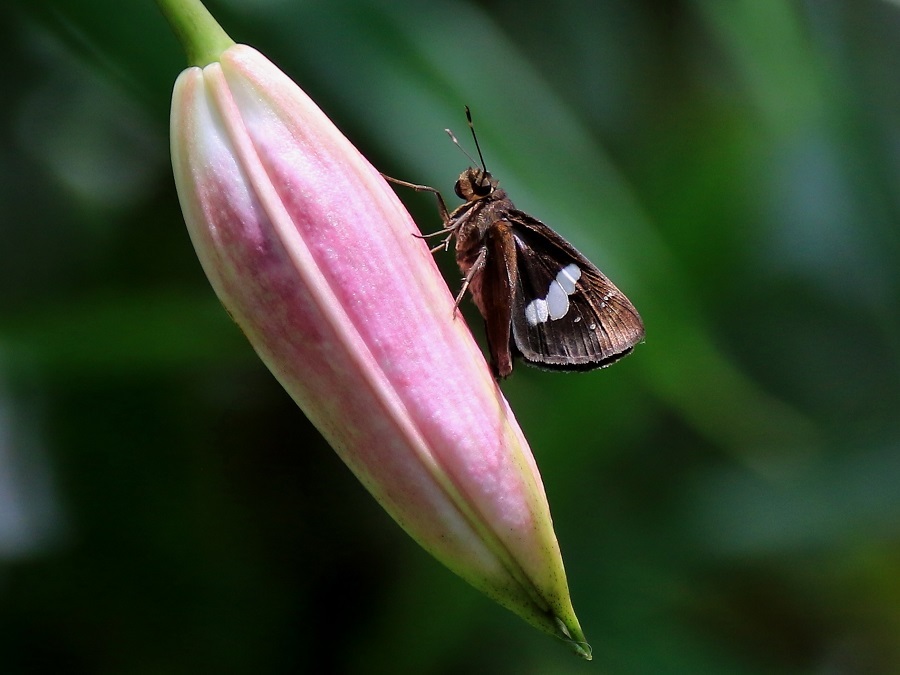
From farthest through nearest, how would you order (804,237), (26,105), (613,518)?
(804,237) < (613,518) < (26,105)

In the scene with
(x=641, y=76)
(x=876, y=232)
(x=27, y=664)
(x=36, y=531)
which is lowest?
(x=27, y=664)

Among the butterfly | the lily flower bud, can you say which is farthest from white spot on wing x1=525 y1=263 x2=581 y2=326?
the lily flower bud

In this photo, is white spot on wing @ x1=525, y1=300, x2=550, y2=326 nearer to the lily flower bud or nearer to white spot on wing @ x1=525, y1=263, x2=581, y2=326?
white spot on wing @ x1=525, y1=263, x2=581, y2=326

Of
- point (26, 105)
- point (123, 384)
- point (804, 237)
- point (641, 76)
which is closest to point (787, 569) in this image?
point (804, 237)

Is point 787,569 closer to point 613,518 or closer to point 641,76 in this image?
point 613,518

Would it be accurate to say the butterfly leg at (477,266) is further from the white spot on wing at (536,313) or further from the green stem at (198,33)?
the green stem at (198,33)

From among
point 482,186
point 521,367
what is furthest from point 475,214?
point 521,367
